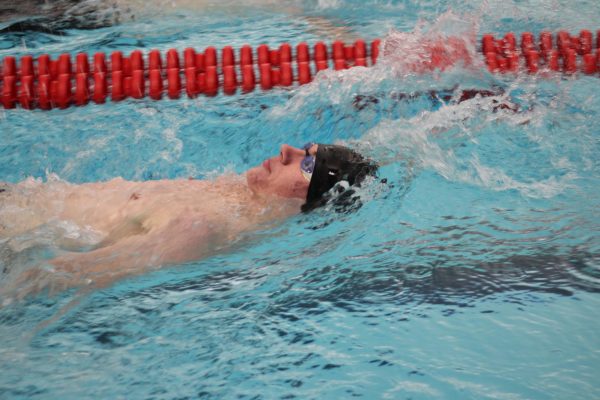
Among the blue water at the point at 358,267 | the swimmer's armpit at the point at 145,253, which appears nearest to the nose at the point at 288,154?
the blue water at the point at 358,267

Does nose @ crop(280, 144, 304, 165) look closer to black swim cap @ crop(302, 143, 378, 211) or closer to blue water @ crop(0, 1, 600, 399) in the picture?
black swim cap @ crop(302, 143, 378, 211)

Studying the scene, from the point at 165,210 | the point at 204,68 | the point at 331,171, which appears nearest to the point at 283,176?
the point at 331,171

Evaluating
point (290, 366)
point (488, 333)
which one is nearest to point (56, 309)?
point (290, 366)

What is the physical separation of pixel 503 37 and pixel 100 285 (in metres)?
3.93

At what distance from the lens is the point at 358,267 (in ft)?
7.45

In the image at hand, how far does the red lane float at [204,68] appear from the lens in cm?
435

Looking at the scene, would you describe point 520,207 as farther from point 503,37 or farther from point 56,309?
point 503,37

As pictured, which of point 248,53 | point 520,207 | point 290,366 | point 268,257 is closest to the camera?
point 290,366

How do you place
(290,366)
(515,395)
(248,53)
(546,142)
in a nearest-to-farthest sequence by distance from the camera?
(515,395) < (290,366) < (546,142) < (248,53)

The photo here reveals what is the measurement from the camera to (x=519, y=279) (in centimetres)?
213

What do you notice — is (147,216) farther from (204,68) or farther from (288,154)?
(204,68)

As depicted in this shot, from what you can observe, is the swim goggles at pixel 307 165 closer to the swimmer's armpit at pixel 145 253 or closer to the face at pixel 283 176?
the face at pixel 283 176

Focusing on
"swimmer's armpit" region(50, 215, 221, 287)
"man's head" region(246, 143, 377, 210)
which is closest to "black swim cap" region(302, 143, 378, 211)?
"man's head" region(246, 143, 377, 210)

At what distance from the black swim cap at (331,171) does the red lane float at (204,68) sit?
7.00 feet
